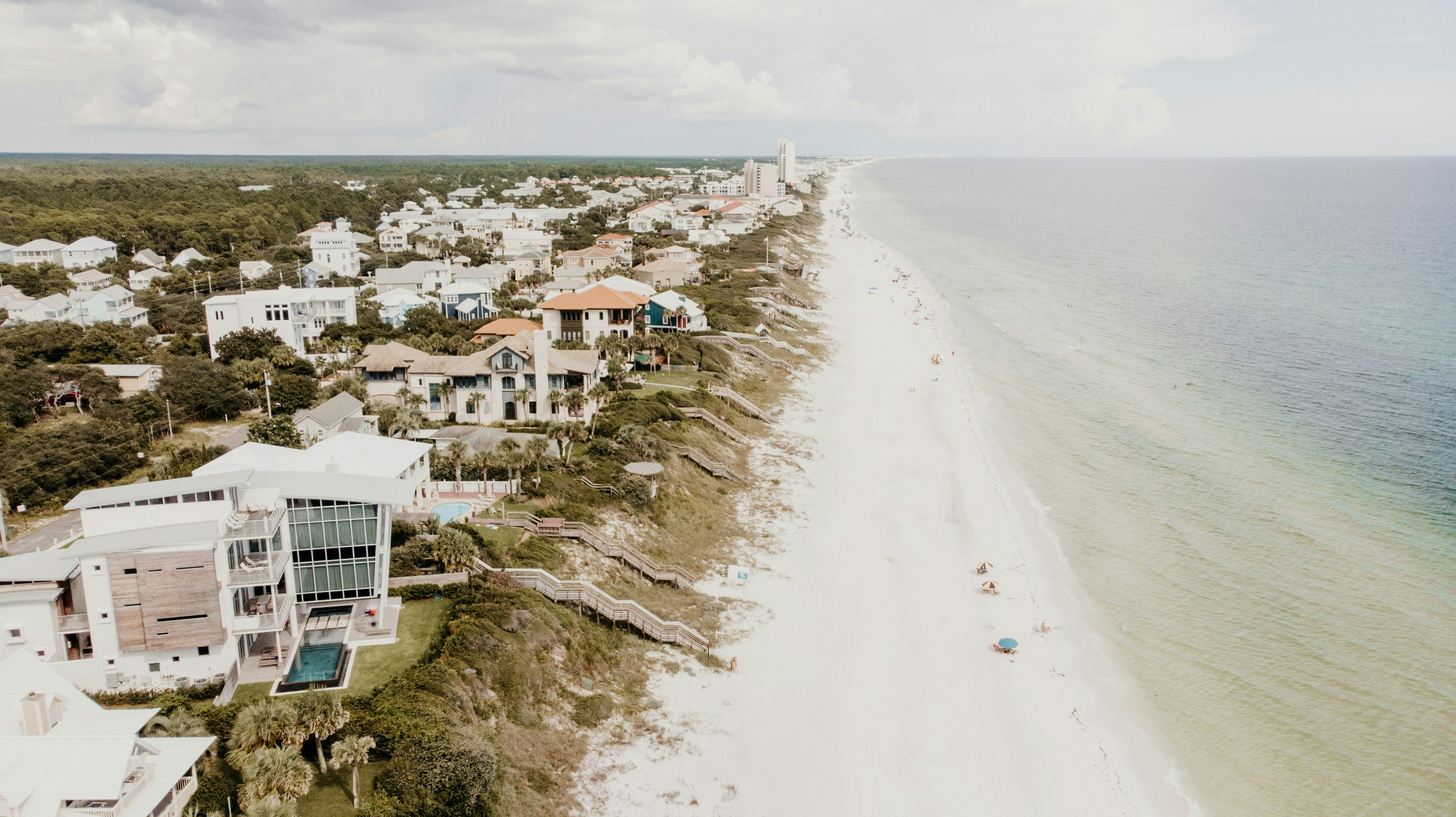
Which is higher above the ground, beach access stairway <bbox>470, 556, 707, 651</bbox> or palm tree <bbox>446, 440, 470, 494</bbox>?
palm tree <bbox>446, 440, 470, 494</bbox>

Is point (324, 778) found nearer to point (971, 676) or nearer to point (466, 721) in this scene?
point (466, 721)

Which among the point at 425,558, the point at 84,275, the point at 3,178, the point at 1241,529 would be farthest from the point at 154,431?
the point at 3,178

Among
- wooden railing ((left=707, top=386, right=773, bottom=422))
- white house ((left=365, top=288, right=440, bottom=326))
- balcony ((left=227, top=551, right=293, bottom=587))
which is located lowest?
wooden railing ((left=707, top=386, right=773, bottom=422))

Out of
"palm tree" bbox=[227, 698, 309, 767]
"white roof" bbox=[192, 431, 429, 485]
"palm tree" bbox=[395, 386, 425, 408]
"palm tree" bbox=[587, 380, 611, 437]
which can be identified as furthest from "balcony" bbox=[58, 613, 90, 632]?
"palm tree" bbox=[587, 380, 611, 437]

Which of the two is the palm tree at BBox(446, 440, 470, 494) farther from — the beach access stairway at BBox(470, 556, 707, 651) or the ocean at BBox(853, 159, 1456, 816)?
the ocean at BBox(853, 159, 1456, 816)

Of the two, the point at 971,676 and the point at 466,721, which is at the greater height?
the point at 466,721

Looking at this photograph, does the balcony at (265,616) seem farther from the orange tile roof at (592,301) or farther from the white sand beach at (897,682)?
the orange tile roof at (592,301)

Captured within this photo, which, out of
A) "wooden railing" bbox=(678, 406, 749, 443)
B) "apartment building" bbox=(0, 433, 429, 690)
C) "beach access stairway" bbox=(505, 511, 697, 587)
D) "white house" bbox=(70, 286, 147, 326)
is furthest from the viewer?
"white house" bbox=(70, 286, 147, 326)

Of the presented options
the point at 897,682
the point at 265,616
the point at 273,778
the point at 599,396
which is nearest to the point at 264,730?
the point at 273,778
